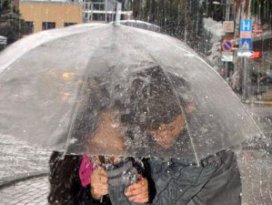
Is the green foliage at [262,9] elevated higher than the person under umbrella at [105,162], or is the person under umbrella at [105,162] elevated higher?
the green foliage at [262,9]

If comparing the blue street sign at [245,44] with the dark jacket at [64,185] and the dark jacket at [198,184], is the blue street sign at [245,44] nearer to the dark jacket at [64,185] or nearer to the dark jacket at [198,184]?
the dark jacket at [64,185]

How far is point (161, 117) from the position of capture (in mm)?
3246

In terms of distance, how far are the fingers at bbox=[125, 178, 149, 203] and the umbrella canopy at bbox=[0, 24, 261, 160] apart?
0.15 meters

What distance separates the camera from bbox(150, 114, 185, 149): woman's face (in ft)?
10.5

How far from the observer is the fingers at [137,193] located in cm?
316

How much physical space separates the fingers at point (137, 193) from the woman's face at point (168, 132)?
0.21 m

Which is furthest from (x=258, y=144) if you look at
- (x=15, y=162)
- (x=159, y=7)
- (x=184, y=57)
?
(x=159, y=7)

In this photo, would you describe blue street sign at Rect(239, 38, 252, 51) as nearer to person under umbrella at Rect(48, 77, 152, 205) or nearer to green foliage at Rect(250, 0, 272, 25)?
green foliage at Rect(250, 0, 272, 25)

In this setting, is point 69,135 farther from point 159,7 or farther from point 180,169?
point 159,7

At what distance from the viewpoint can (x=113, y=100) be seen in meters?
3.25

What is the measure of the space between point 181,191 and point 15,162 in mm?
7713

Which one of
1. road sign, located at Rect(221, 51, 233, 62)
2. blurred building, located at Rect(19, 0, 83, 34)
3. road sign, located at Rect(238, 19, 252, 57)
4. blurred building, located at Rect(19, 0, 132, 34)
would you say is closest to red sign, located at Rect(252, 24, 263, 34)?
road sign, located at Rect(221, 51, 233, 62)

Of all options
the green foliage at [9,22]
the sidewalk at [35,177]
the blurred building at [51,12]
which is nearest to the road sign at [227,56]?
the sidewalk at [35,177]

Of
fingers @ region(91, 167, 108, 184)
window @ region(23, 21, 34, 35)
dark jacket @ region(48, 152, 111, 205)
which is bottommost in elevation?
window @ region(23, 21, 34, 35)
